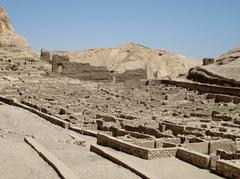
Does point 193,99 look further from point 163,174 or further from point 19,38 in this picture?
point 19,38

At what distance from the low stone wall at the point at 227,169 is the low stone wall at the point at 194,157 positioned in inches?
22.9

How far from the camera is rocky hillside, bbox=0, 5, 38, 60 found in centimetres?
4878

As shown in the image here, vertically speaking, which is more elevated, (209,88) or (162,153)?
(209,88)

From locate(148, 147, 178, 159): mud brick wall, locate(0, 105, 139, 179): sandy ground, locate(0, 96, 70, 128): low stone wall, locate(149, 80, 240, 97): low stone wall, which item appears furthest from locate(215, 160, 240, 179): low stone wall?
locate(149, 80, 240, 97): low stone wall

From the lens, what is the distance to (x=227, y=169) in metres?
11.0

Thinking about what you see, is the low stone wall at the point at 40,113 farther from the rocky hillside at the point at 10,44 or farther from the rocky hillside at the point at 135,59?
the rocky hillside at the point at 135,59

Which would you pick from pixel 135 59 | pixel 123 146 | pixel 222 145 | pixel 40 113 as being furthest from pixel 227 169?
pixel 135 59

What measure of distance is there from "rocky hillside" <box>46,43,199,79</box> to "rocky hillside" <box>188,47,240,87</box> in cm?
2226

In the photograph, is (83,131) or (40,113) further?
(40,113)

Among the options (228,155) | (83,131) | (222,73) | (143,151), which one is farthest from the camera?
(222,73)

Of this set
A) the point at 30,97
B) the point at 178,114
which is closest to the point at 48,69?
the point at 30,97

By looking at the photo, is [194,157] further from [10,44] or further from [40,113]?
[10,44]

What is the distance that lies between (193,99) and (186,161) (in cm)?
2214

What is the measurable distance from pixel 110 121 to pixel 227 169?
11.2m
